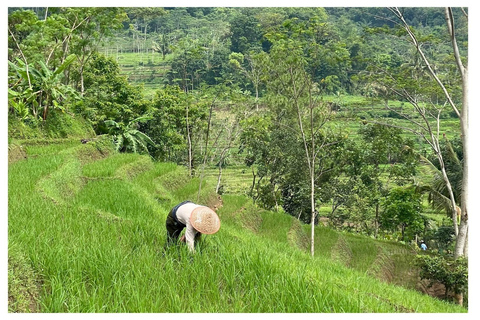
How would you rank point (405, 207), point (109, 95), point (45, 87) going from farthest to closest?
point (109, 95), point (405, 207), point (45, 87)

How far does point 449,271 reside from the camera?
9.07m

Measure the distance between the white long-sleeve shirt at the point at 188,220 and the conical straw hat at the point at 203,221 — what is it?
0.27 ft

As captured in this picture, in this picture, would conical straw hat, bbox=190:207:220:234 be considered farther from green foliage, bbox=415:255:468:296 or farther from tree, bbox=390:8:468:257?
green foliage, bbox=415:255:468:296

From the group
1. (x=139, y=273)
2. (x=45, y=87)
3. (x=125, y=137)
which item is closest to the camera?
(x=139, y=273)

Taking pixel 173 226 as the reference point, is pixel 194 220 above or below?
above

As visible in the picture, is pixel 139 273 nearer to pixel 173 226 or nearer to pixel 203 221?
pixel 203 221

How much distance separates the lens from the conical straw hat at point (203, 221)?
365cm

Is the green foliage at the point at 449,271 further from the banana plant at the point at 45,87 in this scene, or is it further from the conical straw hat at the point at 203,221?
the banana plant at the point at 45,87

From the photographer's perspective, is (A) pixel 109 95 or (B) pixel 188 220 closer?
(B) pixel 188 220

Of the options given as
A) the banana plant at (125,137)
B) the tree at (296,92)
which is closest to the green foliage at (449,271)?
the tree at (296,92)

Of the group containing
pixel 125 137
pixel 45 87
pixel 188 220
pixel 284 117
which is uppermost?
pixel 45 87

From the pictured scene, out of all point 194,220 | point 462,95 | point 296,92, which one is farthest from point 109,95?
point 194,220

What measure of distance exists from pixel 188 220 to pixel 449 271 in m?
7.16

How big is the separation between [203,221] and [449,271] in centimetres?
715
